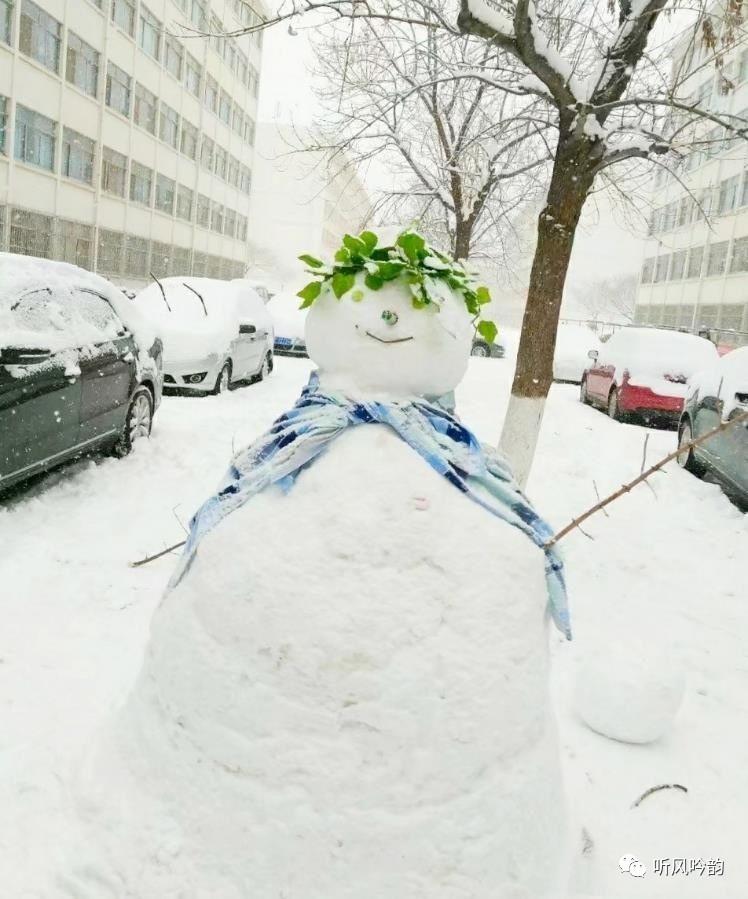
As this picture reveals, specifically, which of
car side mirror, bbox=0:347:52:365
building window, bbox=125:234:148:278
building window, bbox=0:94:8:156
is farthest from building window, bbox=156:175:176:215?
car side mirror, bbox=0:347:52:365

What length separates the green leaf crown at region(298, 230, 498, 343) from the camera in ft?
7.64

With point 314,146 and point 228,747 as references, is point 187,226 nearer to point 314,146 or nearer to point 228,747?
point 314,146

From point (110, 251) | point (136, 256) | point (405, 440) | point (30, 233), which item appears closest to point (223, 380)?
point (405, 440)

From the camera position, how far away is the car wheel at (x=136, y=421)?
23.7ft

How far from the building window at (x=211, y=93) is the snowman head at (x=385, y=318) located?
4439 centimetres

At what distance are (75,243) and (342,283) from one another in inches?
1216

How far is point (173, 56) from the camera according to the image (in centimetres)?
3669

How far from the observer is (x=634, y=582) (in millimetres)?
5418

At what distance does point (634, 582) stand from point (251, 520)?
162 inches

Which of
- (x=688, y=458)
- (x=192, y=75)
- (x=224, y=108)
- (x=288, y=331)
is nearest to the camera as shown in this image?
(x=688, y=458)

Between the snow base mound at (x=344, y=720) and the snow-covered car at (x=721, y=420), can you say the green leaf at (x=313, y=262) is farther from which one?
the snow-covered car at (x=721, y=420)

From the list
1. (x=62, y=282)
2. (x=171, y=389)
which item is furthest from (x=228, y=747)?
(x=171, y=389)

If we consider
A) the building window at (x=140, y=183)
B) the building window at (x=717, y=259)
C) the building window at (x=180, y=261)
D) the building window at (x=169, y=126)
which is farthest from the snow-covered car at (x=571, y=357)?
the building window at (x=180, y=261)

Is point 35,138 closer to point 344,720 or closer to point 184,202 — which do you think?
point 184,202
